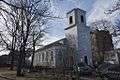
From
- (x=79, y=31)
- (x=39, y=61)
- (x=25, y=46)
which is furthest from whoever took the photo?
(x=39, y=61)

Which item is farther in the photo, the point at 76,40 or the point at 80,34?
the point at 80,34

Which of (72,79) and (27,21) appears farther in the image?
(27,21)

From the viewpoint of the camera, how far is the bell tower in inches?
1849

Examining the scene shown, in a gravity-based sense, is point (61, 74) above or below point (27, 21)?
Answer: below

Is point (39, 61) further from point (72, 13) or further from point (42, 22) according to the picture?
point (42, 22)

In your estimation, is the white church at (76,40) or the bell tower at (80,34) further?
the bell tower at (80,34)

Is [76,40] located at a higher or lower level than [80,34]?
lower

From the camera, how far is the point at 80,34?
157ft

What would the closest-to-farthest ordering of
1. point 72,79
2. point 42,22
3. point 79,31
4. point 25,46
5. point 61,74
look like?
1. point 72,79
2. point 61,74
3. point 25,46
4. point 42,22
5. point 79,31

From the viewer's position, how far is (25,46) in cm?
2477

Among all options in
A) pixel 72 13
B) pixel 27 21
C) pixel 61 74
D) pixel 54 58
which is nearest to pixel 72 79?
pixel 61 74

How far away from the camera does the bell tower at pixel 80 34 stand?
47.0m

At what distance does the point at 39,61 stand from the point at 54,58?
15657 mm

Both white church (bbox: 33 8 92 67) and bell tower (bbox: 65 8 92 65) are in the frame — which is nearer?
white church (bbox: 33 8 92 67)
